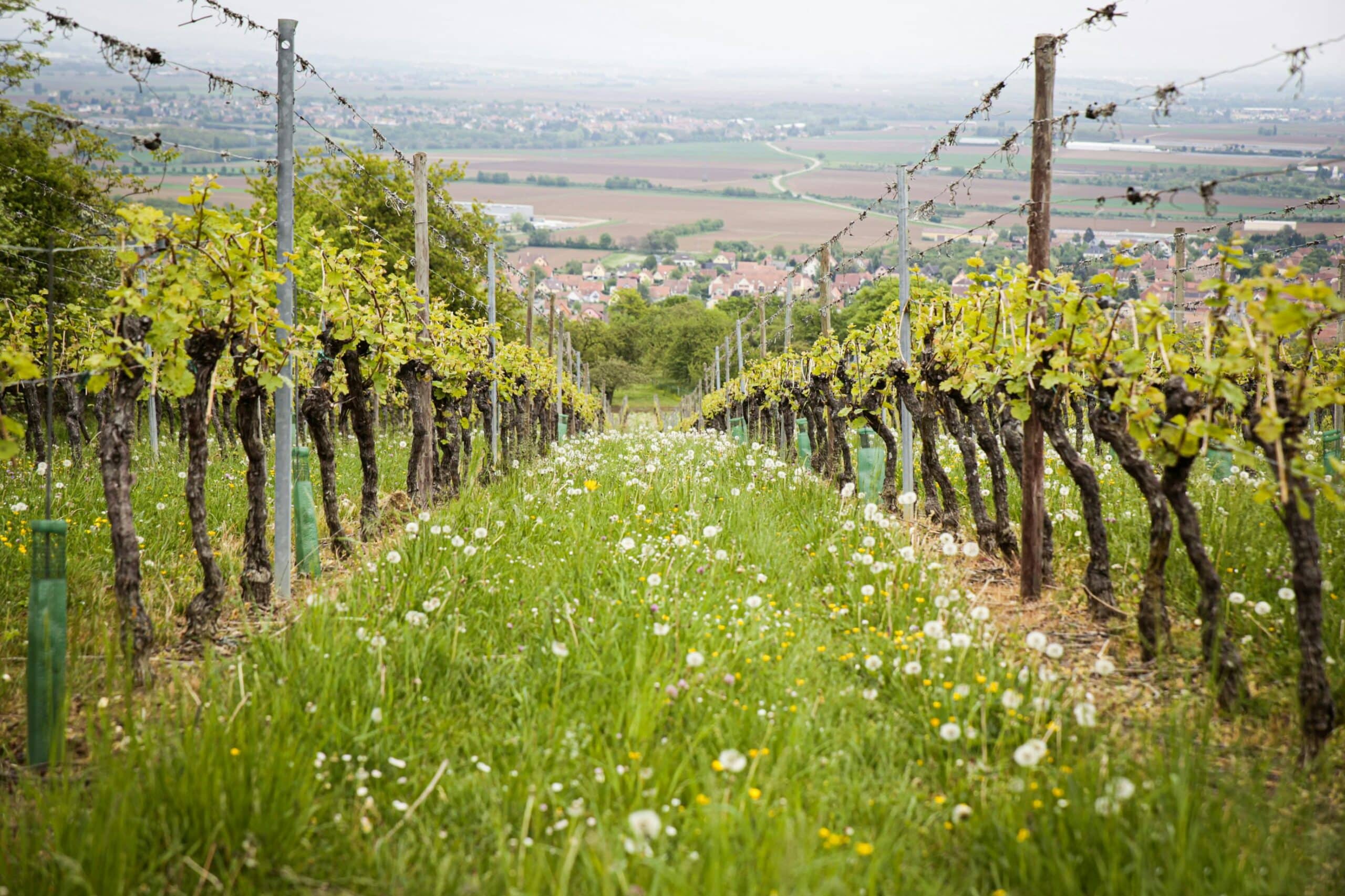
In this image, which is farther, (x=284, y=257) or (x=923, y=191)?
(x=923, y=191)

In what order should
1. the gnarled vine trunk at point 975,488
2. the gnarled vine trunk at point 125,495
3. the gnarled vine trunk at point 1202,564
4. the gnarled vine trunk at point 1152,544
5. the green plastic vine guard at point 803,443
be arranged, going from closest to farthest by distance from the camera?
the gnarled vine trunk at point 1202,564, the gnarled vine trunk at point 125,495, the gnarled vine trunk at point 1152,544, the gnarled vine trunk at point 975,488, the green plastic vine guard at point 803,443

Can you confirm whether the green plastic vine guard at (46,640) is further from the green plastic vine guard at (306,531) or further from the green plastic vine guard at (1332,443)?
the green plastic vine guard at (1332,443)

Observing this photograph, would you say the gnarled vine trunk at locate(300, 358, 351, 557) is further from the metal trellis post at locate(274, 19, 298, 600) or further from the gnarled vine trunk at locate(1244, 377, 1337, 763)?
the gnarled vine trunk at locate(1244, 377, 1337, 763)

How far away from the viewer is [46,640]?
4211 millimetres

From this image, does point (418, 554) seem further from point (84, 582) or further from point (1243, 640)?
point (1243, 640)

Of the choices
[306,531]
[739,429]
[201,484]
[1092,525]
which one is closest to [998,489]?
[1092,525]

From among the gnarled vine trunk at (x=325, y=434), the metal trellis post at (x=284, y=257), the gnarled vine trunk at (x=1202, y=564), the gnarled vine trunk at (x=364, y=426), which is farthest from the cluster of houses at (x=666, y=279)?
the gnarled vine trunk at (x=1202, y=564)

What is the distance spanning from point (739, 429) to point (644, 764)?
2557cm

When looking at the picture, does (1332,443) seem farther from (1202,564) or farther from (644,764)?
(644,764)

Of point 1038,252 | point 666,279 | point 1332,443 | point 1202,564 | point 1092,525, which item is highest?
point 666,279

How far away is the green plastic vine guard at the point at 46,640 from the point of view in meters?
4.11

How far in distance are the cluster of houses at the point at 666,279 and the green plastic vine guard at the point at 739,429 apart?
68.1 m

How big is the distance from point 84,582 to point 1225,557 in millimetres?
8397

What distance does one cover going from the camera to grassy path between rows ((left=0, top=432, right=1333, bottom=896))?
302 centimetres
